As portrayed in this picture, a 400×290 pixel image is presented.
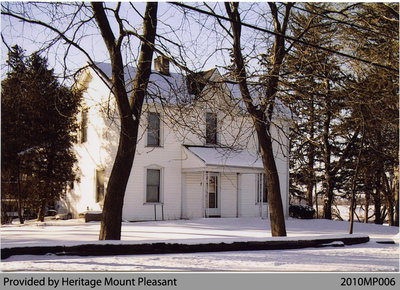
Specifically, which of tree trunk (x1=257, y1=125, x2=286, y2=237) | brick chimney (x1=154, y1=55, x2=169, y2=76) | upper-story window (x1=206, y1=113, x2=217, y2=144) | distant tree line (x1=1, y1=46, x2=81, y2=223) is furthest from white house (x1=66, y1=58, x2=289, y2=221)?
tree trunk (x1=257, y1=125, x2=286, y2=237)

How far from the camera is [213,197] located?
86.7 ft

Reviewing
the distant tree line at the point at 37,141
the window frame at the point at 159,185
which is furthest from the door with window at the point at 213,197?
the distant tree line at the point at 37,141

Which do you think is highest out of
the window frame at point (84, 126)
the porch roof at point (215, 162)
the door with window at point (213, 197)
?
the window frame at point (84, 126)

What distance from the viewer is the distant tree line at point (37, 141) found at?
73.3 feet

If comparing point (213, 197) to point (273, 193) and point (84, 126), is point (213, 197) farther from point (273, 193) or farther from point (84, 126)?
point (273, 193)

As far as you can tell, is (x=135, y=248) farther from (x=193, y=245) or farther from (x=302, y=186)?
(x=302, y=186)

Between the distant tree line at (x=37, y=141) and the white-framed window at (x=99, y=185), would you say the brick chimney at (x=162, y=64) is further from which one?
the white-framed window at (x=99, y=185)

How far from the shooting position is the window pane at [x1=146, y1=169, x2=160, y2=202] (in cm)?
2473

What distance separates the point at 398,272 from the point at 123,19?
26.3ft

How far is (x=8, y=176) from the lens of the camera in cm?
2406

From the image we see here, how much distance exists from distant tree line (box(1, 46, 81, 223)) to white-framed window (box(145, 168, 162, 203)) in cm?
348

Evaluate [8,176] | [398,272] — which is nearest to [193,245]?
[398,272]

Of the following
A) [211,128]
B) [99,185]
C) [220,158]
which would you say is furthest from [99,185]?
[211,128]

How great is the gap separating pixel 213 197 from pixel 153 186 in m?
3.31
